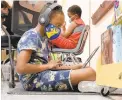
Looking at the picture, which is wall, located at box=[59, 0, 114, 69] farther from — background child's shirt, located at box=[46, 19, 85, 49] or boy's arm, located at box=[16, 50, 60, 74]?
boy's arm, located at box=[16, 50, 60, 74]

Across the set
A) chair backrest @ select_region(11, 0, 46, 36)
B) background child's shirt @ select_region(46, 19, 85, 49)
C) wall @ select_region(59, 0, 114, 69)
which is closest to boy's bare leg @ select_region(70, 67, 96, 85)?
background child's shirt @ select_region(46, 19, 85, 49)


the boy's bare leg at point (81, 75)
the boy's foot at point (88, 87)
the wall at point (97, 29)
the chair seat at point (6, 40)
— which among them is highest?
the wall at point (97, 29)

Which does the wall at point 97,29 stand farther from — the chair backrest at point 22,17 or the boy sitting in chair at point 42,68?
the boy sitting in chair at point 42,68

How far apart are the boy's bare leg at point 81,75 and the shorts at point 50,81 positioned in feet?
0.11

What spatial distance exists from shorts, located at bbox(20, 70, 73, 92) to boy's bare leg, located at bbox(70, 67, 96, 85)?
0.11 ft

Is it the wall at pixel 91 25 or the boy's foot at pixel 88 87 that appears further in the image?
the wall at pixel 91 25

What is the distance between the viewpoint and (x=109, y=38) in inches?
53.2

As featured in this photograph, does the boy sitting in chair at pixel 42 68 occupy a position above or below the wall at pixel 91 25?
below

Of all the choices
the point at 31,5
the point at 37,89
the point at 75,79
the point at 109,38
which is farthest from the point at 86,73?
the point at 31,5

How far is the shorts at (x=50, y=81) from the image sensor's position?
72.2 inches

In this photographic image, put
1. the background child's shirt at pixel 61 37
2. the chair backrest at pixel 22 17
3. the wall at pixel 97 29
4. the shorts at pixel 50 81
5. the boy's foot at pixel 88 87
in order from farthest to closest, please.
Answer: the chair backrest at pixel 22 17 → the wall at pixel 97 29 → the background child's shirt at pixel 61 37 → the shorts at pixel 50 81 → the boy's foot at pixel 88 87

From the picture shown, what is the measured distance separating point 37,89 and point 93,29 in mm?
1811

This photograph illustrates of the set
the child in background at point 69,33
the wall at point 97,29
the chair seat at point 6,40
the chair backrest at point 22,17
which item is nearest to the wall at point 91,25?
the wall at point 97,29

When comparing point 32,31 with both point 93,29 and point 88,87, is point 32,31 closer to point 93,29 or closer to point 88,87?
point 88,87
